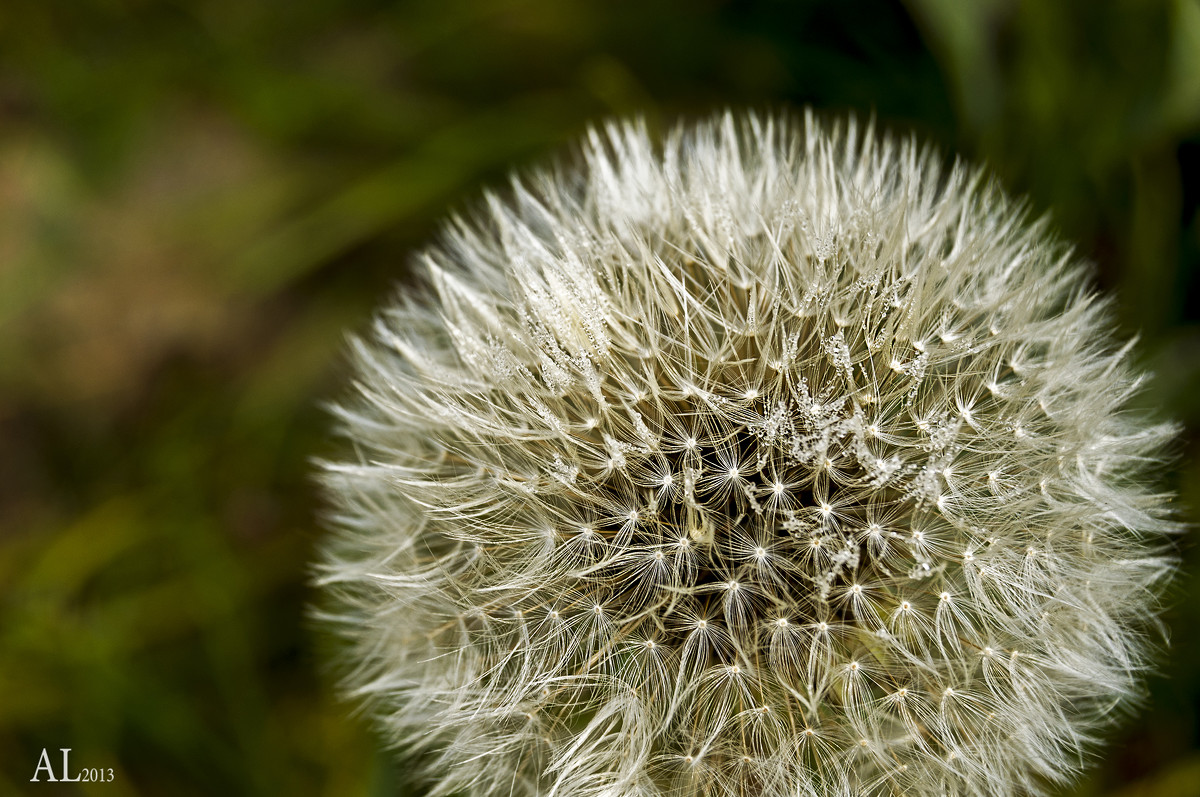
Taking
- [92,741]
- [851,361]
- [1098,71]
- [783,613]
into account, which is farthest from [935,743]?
[92,741]

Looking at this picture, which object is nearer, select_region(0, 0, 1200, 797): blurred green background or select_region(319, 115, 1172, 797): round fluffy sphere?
select_region(319, 115, 1172, 797): round fluffy sphere

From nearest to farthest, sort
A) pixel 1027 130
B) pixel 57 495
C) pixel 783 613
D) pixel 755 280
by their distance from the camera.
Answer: pixel 783 613, pixel 755 280, pixel 1027 130, pixel 57 495

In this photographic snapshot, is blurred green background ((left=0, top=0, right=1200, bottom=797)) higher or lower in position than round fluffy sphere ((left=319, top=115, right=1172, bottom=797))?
higher

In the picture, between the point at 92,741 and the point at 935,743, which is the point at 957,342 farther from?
the point at 92,741

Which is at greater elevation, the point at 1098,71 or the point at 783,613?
the point at 1098,71

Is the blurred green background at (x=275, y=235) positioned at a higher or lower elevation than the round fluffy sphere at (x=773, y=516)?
higher

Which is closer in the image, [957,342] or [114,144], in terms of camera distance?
[957,342]
